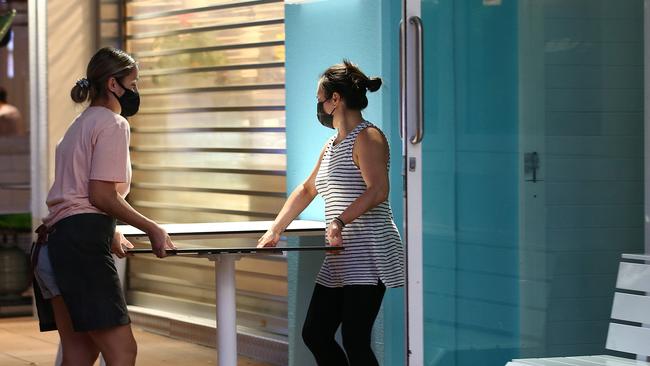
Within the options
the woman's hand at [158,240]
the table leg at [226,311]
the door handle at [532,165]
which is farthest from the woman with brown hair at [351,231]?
the door handle at [532,165]

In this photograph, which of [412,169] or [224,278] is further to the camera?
[224,278]

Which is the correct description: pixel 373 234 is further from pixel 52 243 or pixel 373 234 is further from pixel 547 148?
pixel 52 243

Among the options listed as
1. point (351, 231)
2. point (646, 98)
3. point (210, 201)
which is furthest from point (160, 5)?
point (646, 98)

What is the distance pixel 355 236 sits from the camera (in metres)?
5.72

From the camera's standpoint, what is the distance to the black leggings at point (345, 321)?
5.60 metres

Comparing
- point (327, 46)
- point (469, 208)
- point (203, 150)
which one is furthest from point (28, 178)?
point (469, 208)

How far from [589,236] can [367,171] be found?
3.54 ft

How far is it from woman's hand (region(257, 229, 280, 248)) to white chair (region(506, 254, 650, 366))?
1.12 m

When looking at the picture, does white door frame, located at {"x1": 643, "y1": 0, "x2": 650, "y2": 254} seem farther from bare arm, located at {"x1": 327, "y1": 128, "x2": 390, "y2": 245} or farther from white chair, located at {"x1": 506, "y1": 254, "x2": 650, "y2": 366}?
bare arm, located at {"x1": 327, "y1": 128, "x2": 390, "y2": 245}

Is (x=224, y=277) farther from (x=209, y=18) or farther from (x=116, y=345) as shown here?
(x=209, y=18)

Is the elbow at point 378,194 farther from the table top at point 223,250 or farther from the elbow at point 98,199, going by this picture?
the elbow at point 98,199

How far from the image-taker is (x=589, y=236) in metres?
5.98

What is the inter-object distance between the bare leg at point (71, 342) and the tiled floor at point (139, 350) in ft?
9.96

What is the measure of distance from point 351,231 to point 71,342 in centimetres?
129
